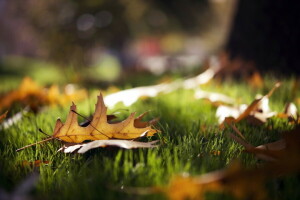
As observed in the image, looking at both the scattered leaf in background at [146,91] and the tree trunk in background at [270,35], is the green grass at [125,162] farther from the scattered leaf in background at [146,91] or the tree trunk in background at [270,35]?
the tree trunk in background at [270,35]

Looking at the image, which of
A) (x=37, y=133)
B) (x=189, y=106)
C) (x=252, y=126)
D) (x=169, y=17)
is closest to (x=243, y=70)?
(x=189, y=106)

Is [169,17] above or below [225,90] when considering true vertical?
above

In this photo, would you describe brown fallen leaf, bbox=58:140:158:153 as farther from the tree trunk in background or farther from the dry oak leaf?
the tree trunk in background

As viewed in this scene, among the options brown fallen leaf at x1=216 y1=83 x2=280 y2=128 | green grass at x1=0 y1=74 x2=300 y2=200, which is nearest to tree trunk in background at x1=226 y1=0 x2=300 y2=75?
brown fallen leaf at x1=216 y1=83 x2=280 y2=128

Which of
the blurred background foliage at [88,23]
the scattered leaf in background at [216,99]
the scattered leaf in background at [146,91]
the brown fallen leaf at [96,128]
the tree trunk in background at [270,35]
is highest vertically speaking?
the blurred background foliage at [88,23]

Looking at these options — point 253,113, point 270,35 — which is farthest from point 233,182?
point 270,35

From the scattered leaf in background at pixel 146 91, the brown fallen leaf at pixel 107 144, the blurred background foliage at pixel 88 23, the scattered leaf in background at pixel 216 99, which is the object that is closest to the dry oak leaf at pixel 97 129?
the brown fallen leaf at pixel 107 144

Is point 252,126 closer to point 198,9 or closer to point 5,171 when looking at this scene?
point 5,171

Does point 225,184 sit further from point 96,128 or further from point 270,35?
point 270,35
